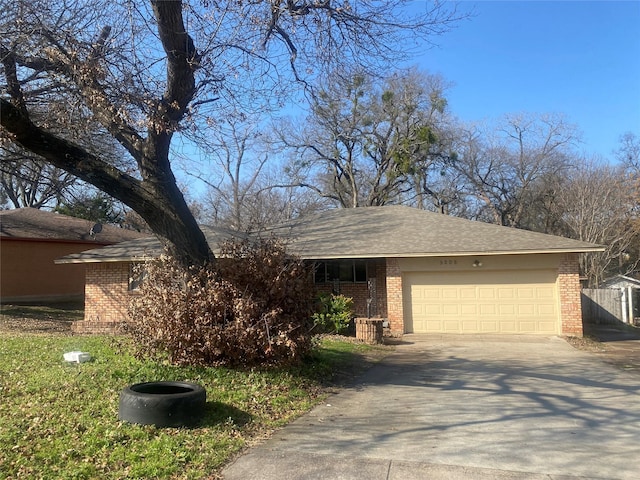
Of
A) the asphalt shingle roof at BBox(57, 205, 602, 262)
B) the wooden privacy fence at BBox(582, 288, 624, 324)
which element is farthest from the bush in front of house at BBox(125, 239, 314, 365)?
the wooden privacy fence at BBox(582, 288, 624, 324)

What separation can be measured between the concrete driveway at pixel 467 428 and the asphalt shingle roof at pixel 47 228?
2078cm

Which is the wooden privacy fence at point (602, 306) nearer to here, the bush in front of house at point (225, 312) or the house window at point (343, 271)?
the house window at point (343, 271)

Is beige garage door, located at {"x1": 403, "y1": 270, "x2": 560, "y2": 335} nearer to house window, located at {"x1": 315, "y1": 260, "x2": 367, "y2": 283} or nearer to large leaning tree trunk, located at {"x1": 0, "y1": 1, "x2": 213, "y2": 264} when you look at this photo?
house window, located at {"x1": 315, "y1": 260, "x2": 367, "y2": 283}

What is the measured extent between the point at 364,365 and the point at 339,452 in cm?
573

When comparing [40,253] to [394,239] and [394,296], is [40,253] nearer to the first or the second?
[394,239]

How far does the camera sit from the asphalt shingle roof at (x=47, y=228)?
24.6 meters

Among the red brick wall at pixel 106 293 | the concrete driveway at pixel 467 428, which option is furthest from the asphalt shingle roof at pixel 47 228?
the concrete driveway at pixel 467 428

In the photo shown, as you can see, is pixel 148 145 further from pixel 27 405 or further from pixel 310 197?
pixel 310 197

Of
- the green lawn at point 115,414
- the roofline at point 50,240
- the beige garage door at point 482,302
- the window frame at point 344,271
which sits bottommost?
the green lawn at point 115,414

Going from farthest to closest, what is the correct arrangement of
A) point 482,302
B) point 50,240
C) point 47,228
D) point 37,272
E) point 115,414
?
point 47,228, point 50,240, point 37,272, point 482,302, point 115,414

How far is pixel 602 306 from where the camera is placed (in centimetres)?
2244

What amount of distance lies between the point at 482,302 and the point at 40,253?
20.8 m

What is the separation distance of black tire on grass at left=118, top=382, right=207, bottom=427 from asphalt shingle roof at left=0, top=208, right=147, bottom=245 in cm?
2105

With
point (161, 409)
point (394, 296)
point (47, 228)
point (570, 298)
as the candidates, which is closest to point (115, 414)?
point (161, 409)
